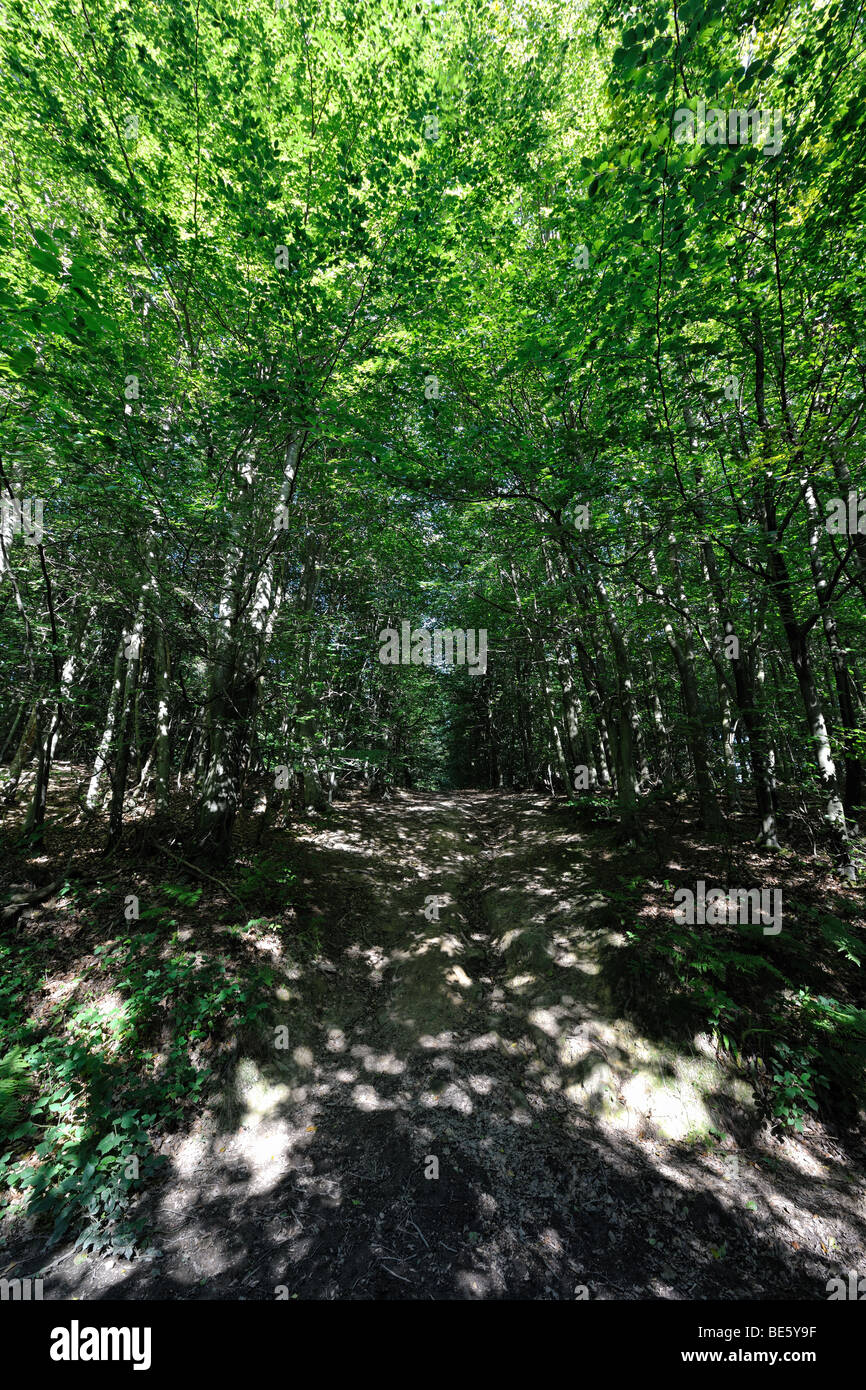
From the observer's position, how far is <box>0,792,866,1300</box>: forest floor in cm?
325

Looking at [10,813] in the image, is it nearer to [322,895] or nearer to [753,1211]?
[322,895]

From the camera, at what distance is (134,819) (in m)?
9.07

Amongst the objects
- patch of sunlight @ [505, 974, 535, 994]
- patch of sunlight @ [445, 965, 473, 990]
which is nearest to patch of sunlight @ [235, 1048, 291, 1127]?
patch of sunlight @ [445, 965, 473, 990]

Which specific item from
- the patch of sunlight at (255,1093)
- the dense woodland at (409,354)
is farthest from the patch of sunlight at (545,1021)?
the patch of sunlight at (255,1093)

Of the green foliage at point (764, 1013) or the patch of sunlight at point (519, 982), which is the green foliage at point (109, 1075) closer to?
the patch of sunlight at point (519, 982)

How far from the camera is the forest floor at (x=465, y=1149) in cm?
325

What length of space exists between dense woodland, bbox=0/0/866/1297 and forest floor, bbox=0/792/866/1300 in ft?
1.44

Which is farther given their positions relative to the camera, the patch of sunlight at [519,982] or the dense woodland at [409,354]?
the patch of sunlight at [519,982]

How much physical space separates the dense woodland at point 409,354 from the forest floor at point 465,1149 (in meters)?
0.44

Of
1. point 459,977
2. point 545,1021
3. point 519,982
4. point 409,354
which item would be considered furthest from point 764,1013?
point 409,354

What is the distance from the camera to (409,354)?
769 centimetres

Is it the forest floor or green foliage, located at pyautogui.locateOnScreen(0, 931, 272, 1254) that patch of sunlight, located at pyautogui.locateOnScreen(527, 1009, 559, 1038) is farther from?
green foliage, located at pyautogui.locateOnScreen(0, 931, 272, 1254)

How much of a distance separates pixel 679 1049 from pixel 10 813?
12.2 meters

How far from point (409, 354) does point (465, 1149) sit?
1031 centimetres
